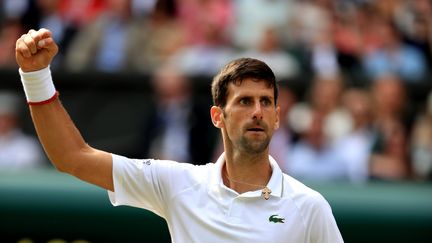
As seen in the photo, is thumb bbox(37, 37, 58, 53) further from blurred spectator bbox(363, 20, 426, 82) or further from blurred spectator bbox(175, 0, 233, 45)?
blurred spectator bbox(363, 20, 426, 82)

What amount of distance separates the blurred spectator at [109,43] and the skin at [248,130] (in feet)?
22.2

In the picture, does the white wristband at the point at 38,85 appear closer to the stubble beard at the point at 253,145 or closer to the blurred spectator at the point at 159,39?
the stubble beard at the point at 253,145

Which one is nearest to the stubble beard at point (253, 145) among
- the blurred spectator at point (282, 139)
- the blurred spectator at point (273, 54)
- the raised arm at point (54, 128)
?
the raised arm at point (54, 128)

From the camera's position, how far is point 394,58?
36.9ft

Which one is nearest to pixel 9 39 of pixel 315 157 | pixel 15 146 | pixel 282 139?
pixel 15 146

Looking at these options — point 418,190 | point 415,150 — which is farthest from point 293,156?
point 418,190

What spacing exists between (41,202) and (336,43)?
4.62 m

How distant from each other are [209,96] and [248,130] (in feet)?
19.3

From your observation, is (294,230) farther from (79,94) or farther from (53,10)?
(53,10)

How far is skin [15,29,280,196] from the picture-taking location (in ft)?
15.2

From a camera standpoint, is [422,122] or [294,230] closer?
[294,230]

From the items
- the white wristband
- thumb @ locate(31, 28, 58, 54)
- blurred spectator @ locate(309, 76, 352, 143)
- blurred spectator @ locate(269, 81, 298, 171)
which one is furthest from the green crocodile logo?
blurred spectator @ locate(309, 76, 352, 143)

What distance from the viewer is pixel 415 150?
30.1 feet

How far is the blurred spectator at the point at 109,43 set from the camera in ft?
38.2
